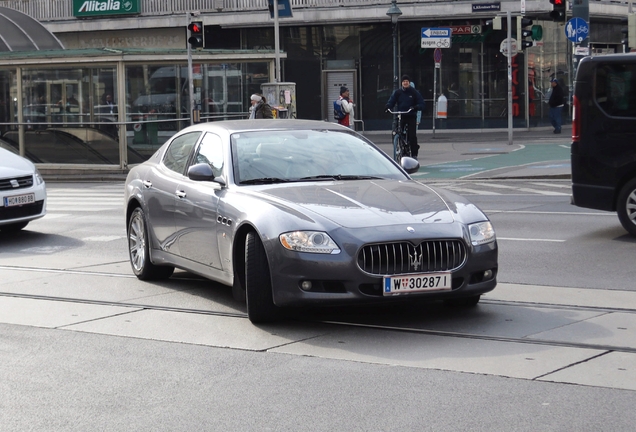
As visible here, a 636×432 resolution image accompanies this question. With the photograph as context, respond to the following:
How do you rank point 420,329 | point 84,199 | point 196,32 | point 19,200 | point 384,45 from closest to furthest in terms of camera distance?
1. point 420,329
2. point 19,200
3. point 84,199
4. point 196,32
5. point 384,45

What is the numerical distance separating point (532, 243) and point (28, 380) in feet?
→ 23.0

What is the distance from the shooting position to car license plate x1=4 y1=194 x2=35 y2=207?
45.4ft

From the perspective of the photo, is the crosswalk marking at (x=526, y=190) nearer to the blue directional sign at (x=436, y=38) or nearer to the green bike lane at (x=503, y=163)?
the green bike lane at (x=503, y=163)

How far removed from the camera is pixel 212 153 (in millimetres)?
9172

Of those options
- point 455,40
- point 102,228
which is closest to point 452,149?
point 455,40

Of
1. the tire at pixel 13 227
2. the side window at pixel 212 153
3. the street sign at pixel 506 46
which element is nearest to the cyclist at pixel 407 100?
the street sign at pixel 506 46

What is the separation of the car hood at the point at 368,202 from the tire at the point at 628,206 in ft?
14.6

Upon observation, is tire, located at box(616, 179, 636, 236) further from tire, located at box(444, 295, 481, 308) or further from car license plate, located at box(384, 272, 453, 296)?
car license plate, located at box(384, 272, 453, 296)

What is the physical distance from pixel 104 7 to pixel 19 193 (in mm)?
33201

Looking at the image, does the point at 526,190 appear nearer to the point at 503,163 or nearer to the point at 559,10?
the point at 503,163

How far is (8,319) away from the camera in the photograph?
8.48 metres

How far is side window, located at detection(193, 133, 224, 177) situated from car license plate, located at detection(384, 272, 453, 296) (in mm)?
2051

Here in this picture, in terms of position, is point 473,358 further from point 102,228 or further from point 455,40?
point 455,40

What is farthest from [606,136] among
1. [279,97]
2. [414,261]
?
[279,97]
